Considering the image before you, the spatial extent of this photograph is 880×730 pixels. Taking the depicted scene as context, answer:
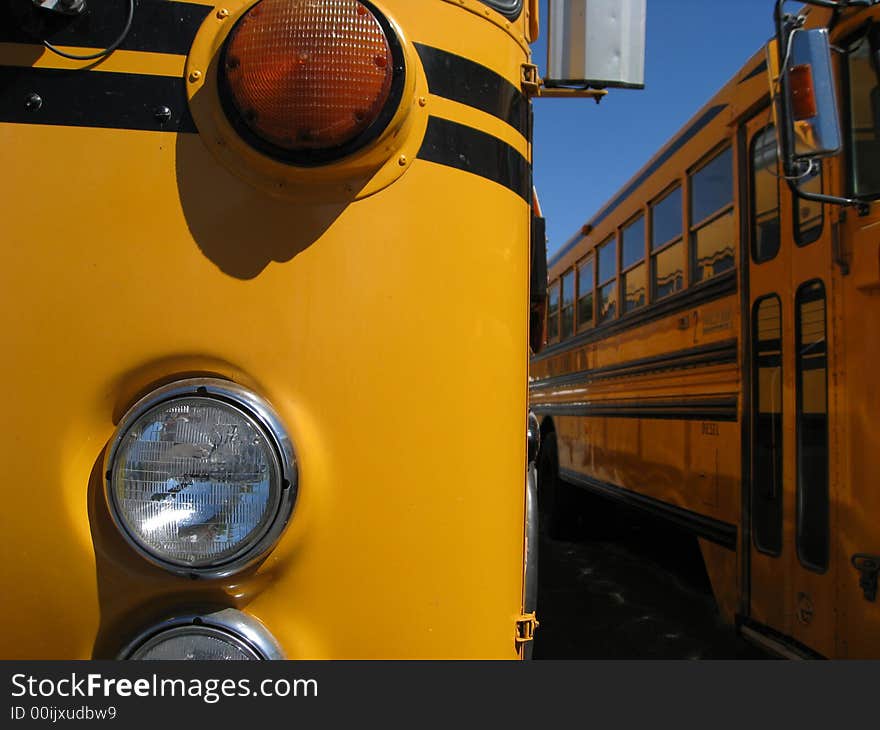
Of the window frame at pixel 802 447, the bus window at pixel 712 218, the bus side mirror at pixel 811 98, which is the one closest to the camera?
the bus side mirror at pixel 811 98

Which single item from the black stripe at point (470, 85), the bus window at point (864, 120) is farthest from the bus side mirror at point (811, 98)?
the black stripe at point (470, 85)

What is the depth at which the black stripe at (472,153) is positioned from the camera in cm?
122

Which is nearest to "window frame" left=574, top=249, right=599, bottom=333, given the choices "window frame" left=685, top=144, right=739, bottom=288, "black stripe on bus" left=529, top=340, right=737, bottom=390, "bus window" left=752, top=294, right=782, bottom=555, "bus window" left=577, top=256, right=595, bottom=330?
"bus window" left=577, top=256, right=595, bottom=330

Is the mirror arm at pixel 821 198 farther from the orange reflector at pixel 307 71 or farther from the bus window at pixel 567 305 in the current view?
the bus window at pixel 567 305

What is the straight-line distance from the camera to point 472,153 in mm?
1267

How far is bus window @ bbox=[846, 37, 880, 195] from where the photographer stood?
241cm

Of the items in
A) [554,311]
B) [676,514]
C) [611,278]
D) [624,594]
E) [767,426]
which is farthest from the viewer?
[554,311]

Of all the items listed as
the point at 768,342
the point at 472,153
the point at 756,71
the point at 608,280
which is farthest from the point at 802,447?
the point at 608,280

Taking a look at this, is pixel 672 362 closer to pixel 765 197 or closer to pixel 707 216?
pixel 707 216

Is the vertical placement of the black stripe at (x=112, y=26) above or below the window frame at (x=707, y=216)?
below

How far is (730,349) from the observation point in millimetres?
3328

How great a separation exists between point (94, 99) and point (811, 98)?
5.87 ft

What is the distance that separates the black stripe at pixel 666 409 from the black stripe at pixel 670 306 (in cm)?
51

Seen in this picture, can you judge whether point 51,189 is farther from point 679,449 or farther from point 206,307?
point 679,449
